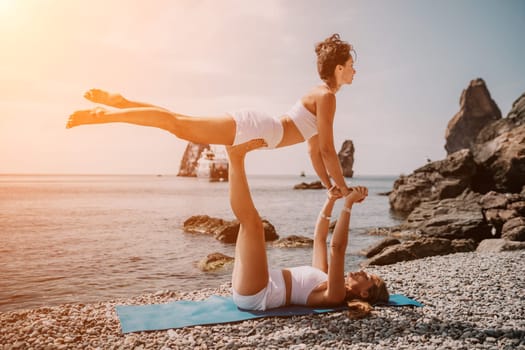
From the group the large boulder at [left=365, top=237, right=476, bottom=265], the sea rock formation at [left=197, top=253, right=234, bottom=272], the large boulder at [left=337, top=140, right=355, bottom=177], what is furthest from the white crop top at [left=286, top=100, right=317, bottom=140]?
the large boulder at [left=337, top=140, right=355, bottom=177]

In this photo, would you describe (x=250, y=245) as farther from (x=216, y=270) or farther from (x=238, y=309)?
(x=216, y=270)

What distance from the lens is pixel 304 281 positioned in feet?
17.4

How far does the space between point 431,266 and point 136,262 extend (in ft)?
28.7

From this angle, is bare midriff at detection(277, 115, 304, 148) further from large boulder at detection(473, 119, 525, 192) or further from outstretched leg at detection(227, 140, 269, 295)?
large boulder at detection(473, 119, 525, 192)

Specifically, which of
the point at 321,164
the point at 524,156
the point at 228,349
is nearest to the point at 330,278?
the point at 228,349

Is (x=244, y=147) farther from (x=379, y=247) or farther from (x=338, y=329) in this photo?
(x=379, y=247)

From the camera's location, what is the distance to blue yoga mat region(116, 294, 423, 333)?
16.1 feet

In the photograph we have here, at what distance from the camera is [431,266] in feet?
29.4

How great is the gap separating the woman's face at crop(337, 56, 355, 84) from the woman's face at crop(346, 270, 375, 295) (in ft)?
7.92

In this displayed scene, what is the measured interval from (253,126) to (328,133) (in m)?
0.93

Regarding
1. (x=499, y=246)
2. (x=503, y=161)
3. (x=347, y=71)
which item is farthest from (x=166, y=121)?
(x=503, y=161)

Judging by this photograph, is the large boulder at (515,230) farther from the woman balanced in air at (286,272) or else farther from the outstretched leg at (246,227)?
the outstretched leg at (246,227)

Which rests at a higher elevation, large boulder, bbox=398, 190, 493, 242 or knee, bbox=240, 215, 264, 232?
knee, bbox=240, 215, 264, 232

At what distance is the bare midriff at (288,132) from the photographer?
202 inches
